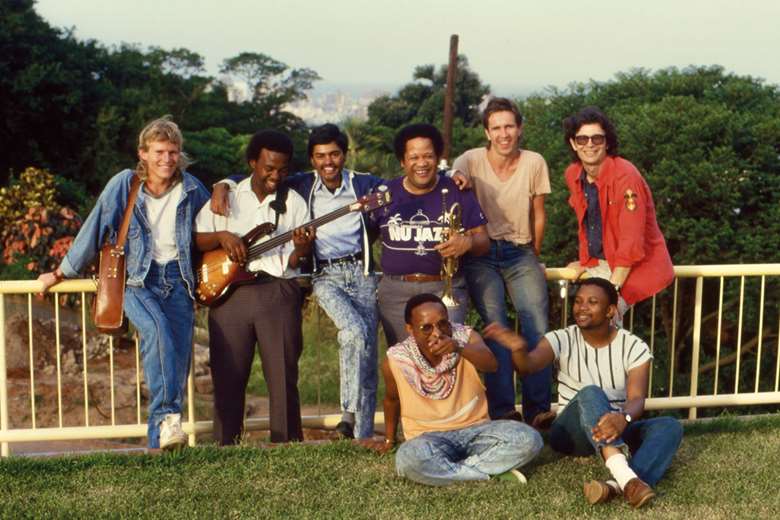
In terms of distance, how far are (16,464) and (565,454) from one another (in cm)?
285

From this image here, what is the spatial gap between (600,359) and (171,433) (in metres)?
2.27

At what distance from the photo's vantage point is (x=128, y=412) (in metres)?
11.9

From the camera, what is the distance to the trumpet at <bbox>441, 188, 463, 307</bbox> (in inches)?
216

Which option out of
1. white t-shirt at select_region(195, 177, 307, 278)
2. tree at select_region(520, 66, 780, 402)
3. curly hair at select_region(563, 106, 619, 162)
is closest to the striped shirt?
curly hair at select_region(563, 106, 619, 162)

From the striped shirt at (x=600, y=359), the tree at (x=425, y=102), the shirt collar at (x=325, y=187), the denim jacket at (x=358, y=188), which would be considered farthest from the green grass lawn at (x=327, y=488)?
the tree at (x=425, y=102)

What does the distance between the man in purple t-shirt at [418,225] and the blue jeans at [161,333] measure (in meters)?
1.13

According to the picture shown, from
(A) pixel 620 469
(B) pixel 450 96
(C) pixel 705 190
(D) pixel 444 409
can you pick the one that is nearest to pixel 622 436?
(A) pixel 620 469

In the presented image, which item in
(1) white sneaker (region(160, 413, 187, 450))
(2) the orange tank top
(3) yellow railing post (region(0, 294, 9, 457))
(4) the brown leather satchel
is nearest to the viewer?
(2) the orange tank top

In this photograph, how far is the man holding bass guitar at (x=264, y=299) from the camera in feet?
18.4

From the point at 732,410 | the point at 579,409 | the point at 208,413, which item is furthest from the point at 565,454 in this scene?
the point at 208,413

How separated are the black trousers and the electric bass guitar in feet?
0.33

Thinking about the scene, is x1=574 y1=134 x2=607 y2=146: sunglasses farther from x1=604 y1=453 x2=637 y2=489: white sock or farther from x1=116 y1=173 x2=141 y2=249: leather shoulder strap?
x1=116 y1=173 x2=141 y2=249: leather shoulder strap

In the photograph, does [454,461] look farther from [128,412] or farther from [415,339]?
[128,412]

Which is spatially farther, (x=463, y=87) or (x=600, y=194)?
(x=463, y=87)
